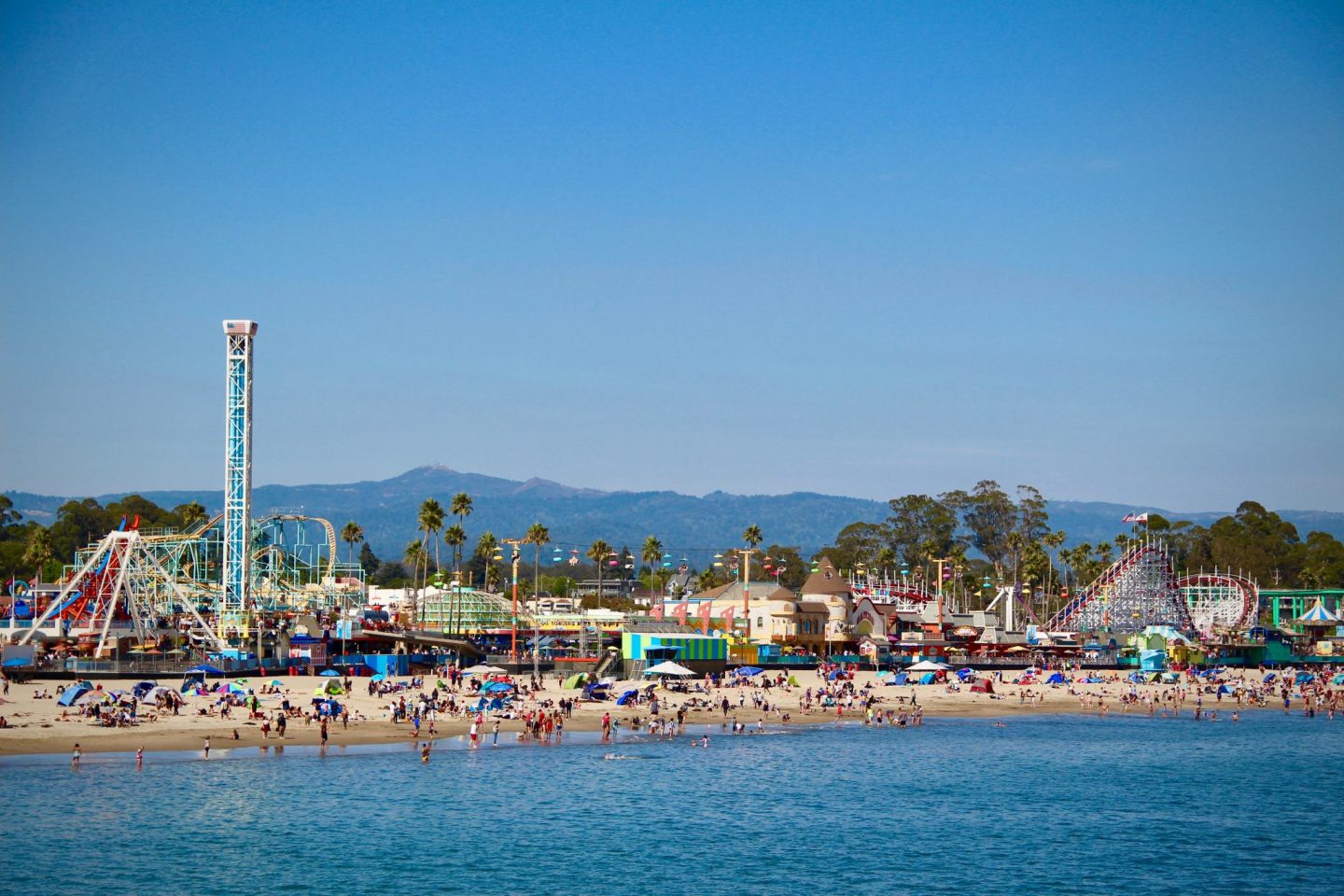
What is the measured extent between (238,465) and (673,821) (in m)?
71.5

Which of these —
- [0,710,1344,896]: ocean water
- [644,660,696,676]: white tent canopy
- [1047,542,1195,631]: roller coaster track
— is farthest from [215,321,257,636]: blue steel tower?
[1047,542,1195,631]: roller coaster track

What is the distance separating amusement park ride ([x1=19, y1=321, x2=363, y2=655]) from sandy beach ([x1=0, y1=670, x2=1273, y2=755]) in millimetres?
18529

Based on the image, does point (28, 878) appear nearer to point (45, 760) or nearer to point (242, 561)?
point (45, 760)

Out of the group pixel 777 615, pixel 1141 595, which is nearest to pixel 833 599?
pixel 777 615

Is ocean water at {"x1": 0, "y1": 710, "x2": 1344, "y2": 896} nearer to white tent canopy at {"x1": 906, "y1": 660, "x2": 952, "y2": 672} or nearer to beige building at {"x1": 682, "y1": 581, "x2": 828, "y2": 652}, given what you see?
white tent canopy at {"x1": 906, "y1": 660, "x2": 952, "y2": 672}

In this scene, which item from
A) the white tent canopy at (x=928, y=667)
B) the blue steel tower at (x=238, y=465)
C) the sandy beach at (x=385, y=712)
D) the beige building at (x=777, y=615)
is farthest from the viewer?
the beige building at (x=777, y=615)

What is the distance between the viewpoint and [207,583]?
116 m

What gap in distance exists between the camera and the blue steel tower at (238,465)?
107500 mm

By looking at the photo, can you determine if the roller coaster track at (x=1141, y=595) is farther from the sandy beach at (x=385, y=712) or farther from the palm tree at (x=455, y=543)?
the palm tree at (x=455, y=543)

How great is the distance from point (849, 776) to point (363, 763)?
2081cm

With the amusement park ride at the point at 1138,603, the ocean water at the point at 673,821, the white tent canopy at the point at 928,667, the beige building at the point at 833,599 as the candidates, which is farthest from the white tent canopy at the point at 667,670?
the amusement park ride at the point at 1138,603

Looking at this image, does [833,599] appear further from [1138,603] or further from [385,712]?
[385,712]

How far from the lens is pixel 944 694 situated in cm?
9594

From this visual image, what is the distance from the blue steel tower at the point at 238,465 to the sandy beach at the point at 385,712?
90.3 feet
